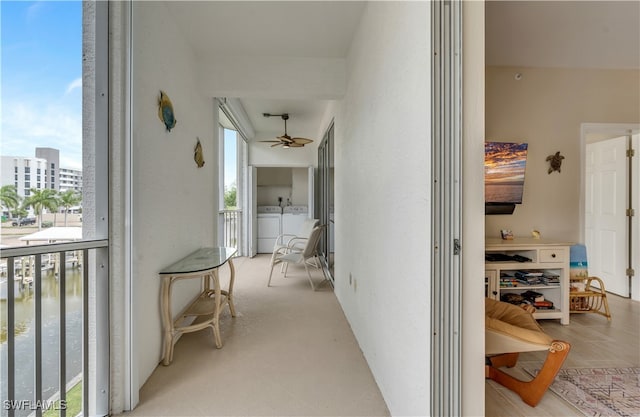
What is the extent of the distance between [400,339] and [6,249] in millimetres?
1765

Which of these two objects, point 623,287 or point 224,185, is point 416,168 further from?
point 224,185

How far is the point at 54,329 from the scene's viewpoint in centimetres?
140

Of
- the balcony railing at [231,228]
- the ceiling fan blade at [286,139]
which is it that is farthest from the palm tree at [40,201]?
the balcony railing at [231,228]

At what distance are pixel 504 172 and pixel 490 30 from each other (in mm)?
1330

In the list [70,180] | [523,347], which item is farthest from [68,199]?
[523,347]

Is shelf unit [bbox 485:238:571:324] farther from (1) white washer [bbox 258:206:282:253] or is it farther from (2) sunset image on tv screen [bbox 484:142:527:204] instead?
(1) white washer [bbox 258:206:282:253]

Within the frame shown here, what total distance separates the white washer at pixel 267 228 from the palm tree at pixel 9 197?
499 centimetres

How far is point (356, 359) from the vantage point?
79.3 inches

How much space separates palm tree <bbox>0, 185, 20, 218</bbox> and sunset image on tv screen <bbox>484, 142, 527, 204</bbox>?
11.3 ft

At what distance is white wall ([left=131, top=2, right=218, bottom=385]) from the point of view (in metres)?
1.66

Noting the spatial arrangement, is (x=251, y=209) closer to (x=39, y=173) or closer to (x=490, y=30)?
(x=39, y=173)

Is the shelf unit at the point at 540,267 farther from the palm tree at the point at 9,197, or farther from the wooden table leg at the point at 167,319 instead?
the palm tree at the point at 9,197

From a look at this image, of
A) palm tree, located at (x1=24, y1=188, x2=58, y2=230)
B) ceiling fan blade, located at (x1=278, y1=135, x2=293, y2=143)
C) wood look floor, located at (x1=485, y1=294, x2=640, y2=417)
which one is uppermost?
ceiling fan blade, located at (x1=278, y1=135, x2=293, y2=143)

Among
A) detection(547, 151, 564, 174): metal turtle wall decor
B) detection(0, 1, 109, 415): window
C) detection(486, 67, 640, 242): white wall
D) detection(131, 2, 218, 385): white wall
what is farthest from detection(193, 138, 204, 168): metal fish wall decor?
detection(547, 151, 564, 174): metal turtle wall decor
